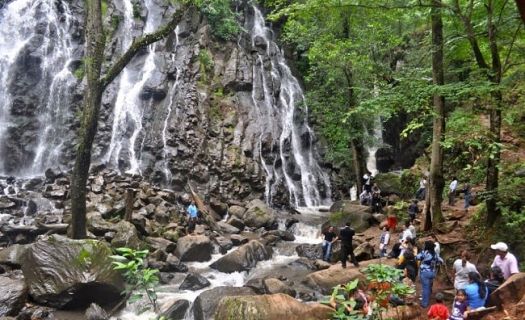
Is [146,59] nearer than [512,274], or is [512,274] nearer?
[512,274]

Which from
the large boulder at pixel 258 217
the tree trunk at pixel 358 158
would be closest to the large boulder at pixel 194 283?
the large boulder at pixel 258 217

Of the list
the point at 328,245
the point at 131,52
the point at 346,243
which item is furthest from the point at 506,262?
the point at 131,52

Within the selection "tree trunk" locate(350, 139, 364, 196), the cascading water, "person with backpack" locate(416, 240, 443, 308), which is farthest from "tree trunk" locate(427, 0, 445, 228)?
the cascading water

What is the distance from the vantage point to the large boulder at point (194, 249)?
1580 centimetres

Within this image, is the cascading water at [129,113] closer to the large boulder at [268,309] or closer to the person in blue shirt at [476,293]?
the large boulder at [268,309]

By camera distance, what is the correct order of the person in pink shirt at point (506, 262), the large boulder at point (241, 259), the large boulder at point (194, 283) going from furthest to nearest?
the large boulder at point (241, 259) → the large boulder at point (194, 283) → the person in pink shirt at point (506, 262)

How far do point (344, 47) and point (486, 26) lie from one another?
9379 millimetres

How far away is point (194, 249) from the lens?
1586cm

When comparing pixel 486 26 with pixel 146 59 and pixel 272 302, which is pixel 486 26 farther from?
pixel 146 59

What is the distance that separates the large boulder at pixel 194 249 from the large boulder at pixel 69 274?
4.45 m

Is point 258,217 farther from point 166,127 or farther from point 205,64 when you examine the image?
point 205,64

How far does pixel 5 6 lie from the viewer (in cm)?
2708

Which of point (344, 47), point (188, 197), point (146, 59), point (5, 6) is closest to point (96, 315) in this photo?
point (188, 197)

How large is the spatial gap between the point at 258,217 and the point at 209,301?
1000 cm
